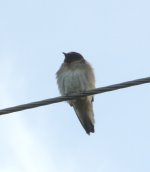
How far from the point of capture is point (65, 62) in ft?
37.7

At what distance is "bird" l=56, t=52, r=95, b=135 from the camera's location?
10.7 m

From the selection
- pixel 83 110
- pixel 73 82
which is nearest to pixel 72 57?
pixel 73 82

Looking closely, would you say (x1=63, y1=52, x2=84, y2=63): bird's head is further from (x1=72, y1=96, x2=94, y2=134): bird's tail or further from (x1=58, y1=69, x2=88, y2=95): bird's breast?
(x1=72, y1=96, x2=94, y2=134): bird's tail

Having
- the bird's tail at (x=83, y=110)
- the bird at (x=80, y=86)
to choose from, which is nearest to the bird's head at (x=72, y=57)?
the bird at (x=80, y=86)

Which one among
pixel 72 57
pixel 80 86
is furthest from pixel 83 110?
pixel 72 57

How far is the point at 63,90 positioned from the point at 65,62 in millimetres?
778

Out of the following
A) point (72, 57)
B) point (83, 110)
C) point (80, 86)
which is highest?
point (72, 57)

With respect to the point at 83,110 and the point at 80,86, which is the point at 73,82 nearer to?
the point at 80,86

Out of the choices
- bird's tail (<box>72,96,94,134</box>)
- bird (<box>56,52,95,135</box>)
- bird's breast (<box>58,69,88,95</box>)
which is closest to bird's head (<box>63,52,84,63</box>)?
bird (<box>56,52,95,135</box>)

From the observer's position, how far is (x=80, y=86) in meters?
10.7

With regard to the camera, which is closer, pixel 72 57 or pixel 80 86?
pixel 80 86

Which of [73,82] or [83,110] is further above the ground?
[73,82]

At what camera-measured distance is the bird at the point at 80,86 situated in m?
10.7

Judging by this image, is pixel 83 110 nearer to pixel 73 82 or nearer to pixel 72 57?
pixel 73 82
